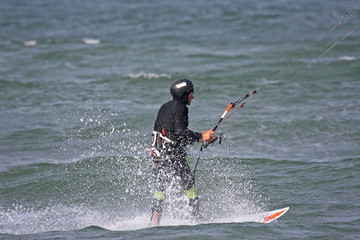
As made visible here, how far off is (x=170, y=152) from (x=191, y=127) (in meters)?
4.93

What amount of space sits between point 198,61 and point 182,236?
49.6ft

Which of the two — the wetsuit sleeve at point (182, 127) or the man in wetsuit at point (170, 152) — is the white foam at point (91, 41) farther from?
the wetsuit sleeve at point (182, 127)

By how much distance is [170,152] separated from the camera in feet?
22.7

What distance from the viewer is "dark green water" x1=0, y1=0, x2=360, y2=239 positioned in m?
7.21

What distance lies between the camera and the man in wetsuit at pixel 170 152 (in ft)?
22.0

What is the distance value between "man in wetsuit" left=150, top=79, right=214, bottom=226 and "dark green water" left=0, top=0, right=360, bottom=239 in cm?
38

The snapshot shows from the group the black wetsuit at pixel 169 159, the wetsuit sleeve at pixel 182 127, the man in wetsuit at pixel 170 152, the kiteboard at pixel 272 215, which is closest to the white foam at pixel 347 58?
the kiteboard at pixel 272 215

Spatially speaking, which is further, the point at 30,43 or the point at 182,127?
the point at 30,43

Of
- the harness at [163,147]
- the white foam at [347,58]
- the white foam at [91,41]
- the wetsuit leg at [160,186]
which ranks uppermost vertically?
the white foam at [91,41]

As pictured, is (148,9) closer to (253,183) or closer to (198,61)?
(198,61)

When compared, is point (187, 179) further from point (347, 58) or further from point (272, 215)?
point (347, 58)

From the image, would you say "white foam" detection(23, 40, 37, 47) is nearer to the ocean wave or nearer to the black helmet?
the ocean wave

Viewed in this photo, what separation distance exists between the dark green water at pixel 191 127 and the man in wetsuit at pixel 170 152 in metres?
0.38

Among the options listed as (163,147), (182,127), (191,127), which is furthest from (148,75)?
(182,127)
